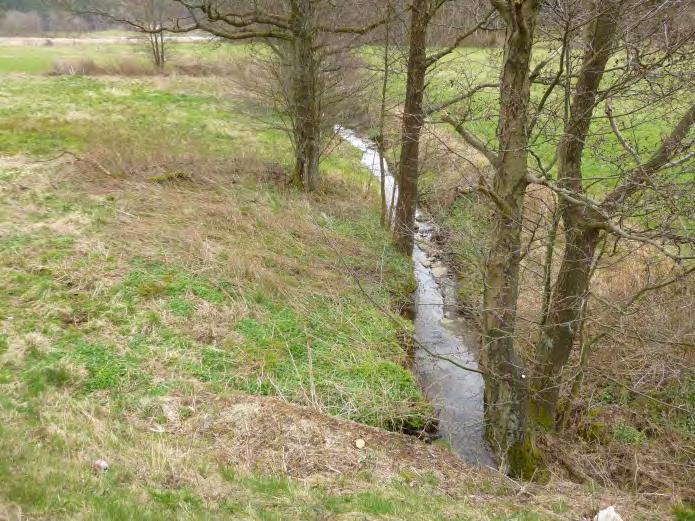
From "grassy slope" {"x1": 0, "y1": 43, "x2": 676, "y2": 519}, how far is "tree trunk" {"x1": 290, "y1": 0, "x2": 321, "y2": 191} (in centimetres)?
91

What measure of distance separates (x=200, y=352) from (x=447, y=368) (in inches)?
155

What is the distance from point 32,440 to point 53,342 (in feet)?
8.69

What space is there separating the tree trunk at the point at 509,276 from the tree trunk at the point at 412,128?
11.5ft

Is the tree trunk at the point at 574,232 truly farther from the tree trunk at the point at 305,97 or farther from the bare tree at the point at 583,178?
the tree trunk at the point at 305,97

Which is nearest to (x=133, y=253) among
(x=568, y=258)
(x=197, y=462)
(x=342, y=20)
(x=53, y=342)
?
(x=53, y=342)

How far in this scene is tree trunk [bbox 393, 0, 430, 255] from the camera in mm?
9758

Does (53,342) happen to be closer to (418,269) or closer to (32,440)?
(32,440)

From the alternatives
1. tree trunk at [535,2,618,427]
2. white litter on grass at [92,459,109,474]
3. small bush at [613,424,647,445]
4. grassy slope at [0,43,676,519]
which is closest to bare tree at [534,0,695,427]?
Answer: tree trunk at [535,2,618,427]

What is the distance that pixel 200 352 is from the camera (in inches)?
282

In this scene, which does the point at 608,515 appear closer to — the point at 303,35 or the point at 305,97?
the point at 305,97

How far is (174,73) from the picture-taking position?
28469mm

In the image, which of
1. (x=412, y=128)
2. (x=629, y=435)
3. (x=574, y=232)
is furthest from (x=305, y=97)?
(x=629, y=435)

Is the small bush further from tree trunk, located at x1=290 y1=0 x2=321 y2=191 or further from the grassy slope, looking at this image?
tree trunk, located at x1=290 y1=0 x2=321 y2=191

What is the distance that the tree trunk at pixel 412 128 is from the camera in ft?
32.0
